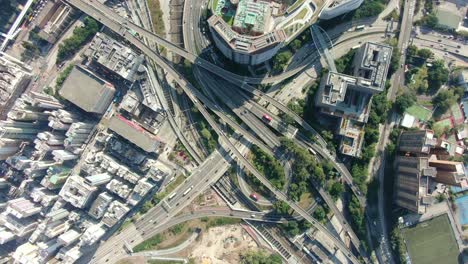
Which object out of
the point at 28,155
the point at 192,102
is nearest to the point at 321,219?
the point at 192,102

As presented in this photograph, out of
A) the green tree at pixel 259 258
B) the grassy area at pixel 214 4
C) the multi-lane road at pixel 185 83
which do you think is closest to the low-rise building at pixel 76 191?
the multi-lane road at pixel 185 83

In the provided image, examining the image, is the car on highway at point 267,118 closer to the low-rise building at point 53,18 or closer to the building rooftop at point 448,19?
the building rooftop at point 448,19

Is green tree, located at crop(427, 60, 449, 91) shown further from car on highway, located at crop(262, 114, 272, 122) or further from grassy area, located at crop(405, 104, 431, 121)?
car on highway, located at crop(262, 114, 272, 122)

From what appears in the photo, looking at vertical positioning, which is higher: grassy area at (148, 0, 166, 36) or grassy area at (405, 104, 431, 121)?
grassy area at (405, 104, 431, 121)

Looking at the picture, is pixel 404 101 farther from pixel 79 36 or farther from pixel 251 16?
pixel 79 36

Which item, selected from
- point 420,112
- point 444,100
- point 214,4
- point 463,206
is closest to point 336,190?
point 420,112

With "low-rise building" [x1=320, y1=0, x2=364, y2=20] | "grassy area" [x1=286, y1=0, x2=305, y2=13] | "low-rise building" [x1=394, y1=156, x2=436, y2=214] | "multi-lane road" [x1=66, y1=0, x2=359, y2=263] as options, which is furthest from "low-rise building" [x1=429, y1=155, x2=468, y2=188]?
"grassy area" [x1=286, y1=0, x2=305, y2=13]
